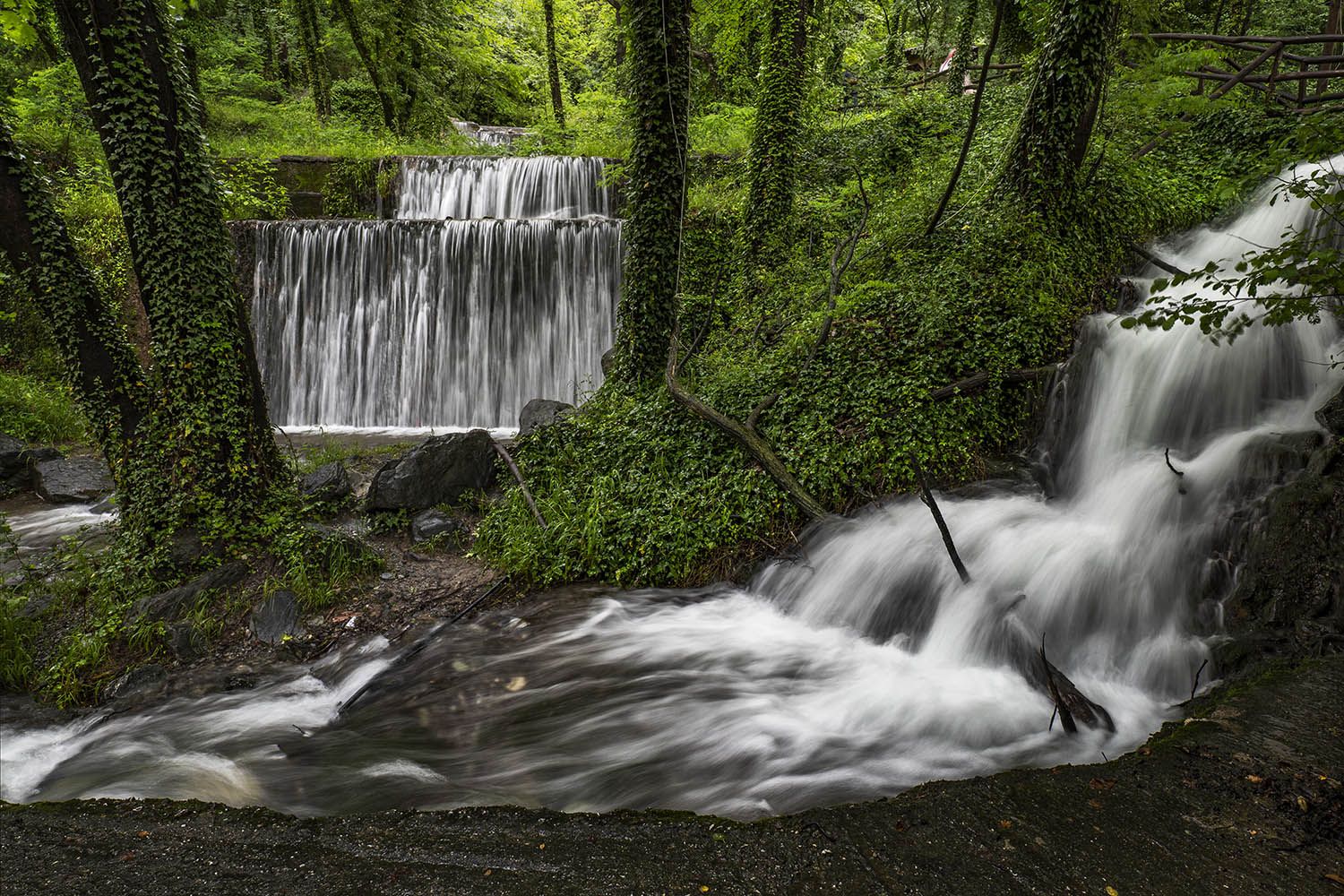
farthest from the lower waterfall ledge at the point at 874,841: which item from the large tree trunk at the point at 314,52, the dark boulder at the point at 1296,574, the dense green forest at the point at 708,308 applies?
the large tree trunk at the point at 314,52

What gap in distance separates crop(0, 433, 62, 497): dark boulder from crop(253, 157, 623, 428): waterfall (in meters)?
3.41

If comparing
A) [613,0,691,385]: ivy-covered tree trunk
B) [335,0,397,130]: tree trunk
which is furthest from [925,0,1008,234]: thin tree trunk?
[335,0,397,130]: tree trunk

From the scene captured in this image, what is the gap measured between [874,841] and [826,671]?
7.19 feet

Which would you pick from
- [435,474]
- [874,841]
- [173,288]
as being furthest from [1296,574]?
[173,288]

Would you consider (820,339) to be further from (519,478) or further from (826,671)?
(826,671)

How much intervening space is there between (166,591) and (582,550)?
3.60 m

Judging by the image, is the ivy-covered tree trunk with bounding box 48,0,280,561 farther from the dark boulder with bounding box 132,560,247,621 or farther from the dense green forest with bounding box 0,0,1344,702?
the dark boulder with bounding box 132,560,247,621

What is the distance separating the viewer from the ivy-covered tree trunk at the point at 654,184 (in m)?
8.08

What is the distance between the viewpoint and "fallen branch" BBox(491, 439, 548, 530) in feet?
22.4

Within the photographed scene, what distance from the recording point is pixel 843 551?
5730mm

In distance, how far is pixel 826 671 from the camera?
4.81 m

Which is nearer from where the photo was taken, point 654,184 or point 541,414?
point 654,184

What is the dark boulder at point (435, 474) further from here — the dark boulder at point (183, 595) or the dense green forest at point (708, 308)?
the dark boulder at point (183, 595)

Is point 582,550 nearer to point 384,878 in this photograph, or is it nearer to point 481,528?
point 481,528
